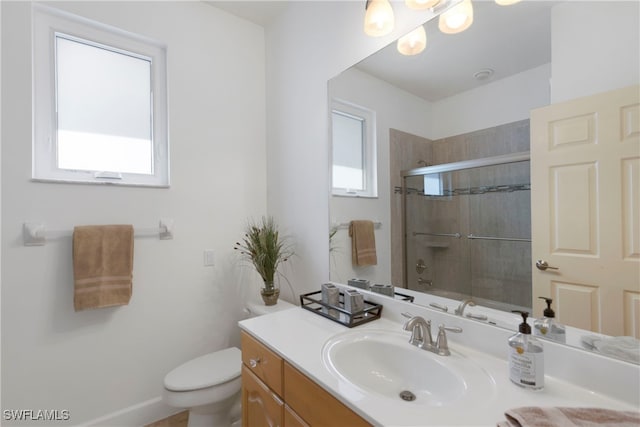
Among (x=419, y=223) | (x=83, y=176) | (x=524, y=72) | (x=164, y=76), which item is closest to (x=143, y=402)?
(x=83, y=176)

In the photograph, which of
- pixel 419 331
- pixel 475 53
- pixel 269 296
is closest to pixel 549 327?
pixel 419 331

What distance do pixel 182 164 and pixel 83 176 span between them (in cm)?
50

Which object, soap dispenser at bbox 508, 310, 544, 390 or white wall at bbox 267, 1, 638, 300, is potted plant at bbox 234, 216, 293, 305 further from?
soap dispenser at bbox 508, 310, 544, 390

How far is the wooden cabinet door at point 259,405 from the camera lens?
972 mm

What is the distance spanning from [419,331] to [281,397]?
0.53 metres

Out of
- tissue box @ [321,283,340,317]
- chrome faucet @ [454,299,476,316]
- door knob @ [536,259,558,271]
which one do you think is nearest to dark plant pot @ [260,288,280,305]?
tissue box @ [321,283,340,317]

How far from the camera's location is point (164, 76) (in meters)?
1.75

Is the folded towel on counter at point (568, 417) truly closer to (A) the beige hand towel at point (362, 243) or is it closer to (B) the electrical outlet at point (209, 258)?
(A) the beige hand towel at point (362, 243)

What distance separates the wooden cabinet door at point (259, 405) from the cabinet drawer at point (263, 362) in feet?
0.10

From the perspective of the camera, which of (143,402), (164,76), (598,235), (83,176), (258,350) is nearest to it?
(598,235)

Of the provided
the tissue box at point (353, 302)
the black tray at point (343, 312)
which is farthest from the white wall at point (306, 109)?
the tissue box at point (353, 302)

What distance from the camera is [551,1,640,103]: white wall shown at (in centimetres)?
66

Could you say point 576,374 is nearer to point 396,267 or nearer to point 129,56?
point 396,267

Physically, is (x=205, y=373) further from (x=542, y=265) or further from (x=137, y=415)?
(x=542, y=265)
